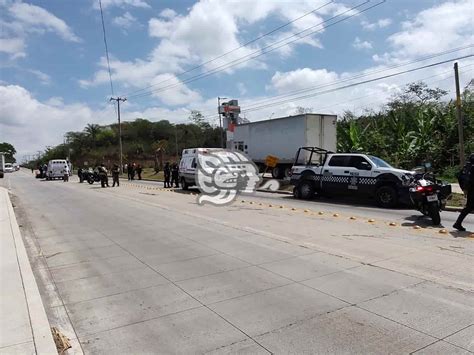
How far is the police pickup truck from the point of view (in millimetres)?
Answer: 14297

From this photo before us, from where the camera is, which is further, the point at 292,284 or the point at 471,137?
the point at 471,137

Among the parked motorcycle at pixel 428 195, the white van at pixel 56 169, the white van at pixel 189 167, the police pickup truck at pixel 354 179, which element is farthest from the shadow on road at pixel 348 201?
the white van at pixel 56 169

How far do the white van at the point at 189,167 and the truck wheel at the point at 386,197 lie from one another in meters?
10.3

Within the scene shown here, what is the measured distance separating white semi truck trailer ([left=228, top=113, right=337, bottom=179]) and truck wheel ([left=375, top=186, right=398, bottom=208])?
8321mm

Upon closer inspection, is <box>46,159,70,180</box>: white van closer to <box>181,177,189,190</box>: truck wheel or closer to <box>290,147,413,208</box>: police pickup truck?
<box>181,177,189,190</box>: truck wheel

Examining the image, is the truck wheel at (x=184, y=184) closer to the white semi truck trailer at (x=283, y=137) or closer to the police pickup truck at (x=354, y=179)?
the white semi truck trailer at (x=283, y=137)

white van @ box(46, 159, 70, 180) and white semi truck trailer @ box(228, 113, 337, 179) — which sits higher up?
white semi truck trailer @ box(228, 113, 337, 179)

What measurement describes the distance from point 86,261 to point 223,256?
247 centimetres

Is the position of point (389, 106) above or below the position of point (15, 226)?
above

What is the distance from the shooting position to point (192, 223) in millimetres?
11031

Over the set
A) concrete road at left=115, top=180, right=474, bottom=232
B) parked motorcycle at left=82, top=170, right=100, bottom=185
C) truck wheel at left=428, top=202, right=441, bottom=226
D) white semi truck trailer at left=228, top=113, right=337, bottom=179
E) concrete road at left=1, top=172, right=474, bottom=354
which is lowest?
concrete road at left=115, top=180, right=474, bottom=232

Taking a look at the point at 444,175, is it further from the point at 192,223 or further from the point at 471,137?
the point at 192,223

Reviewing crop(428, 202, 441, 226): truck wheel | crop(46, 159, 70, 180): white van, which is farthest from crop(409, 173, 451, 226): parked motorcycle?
crop(46, 159, 70, 180): white van

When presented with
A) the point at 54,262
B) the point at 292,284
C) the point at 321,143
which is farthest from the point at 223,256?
the point at 321,143
